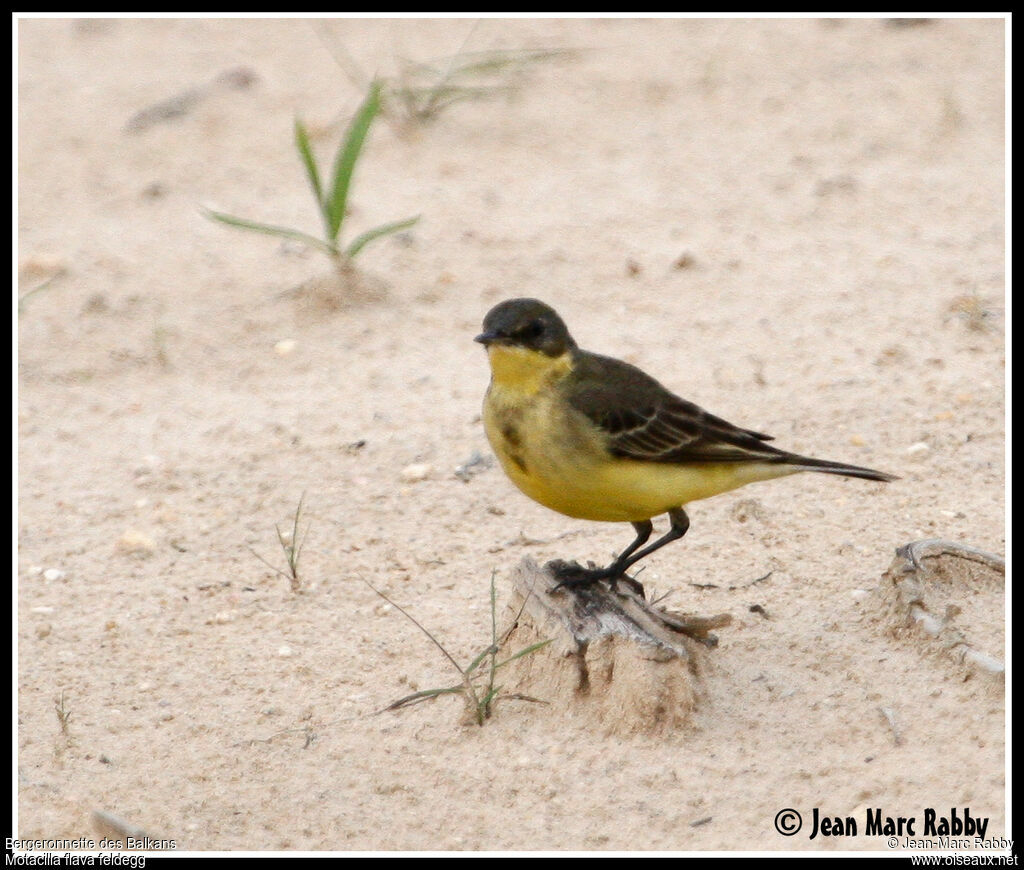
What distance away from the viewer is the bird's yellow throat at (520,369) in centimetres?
562

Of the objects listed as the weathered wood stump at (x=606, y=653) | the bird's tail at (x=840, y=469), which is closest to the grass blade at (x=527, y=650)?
the weathered wood stump at (x=606, y=653)

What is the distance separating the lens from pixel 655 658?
5109mm

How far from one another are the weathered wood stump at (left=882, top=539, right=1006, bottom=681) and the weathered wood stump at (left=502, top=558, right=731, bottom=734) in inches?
26.4

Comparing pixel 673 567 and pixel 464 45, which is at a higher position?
pixel 464 45

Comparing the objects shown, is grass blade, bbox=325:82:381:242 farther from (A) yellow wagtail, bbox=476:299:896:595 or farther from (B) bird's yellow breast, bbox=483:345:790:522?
(B) bird's yellow breast, bbox=483:345:790:522

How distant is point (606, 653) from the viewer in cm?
521

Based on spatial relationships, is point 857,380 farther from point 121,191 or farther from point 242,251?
point 121,191

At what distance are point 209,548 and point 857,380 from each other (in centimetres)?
345

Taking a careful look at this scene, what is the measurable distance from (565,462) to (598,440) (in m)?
0.15

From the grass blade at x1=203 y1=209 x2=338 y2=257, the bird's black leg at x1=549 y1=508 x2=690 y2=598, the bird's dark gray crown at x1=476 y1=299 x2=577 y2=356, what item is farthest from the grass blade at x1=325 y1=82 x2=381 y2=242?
the bird's black leg at x1=549 y1=508 x2=690 y2=598

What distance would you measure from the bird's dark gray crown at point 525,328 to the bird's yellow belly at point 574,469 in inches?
8.2

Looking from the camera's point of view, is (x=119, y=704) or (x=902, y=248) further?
(x=902, y=248)

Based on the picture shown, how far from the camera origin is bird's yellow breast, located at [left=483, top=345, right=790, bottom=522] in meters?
5.41

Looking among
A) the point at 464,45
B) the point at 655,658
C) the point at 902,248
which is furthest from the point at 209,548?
the point at 464,45
